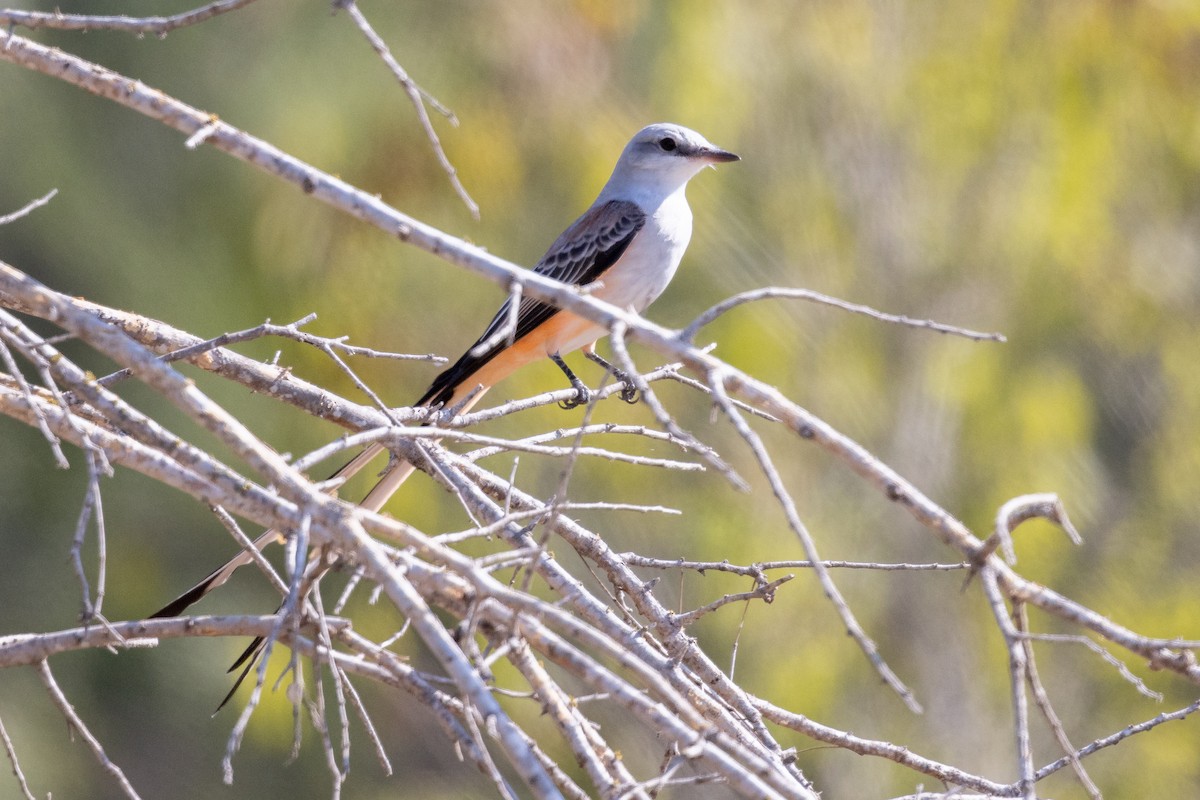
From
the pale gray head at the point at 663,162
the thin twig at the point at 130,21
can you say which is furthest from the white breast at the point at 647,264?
the thin twig at the point at 130,21

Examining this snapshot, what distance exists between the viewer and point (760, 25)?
6223mm

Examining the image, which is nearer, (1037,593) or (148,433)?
(1037,593)

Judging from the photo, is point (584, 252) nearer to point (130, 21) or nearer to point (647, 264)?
point (647, 264)

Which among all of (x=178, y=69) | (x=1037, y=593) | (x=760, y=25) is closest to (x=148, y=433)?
(x=1037, y=593)

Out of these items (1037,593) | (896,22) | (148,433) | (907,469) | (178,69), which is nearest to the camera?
(1037,593)

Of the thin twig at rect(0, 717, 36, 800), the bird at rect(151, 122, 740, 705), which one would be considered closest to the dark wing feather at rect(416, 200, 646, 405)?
the bird at rect(151, 122, 740, 705)

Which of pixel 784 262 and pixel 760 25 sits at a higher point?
pixel 760 25

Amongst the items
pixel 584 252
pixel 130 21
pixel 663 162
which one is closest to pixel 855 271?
pixel 663 162

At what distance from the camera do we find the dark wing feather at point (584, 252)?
356 cm

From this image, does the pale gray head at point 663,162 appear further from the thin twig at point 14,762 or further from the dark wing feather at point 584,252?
the thin twig at point 14,762

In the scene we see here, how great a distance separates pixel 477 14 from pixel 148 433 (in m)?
5.23

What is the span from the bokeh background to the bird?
1561 mm

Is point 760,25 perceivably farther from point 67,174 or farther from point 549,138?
point 67,174

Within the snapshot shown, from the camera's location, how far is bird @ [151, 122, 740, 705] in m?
3.50
